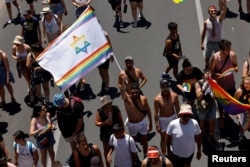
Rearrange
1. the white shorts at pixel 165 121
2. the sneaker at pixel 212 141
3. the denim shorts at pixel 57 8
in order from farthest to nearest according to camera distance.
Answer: the denim shorts at pixel 57 8 → the sneaker at pixel 212 141 → the white shorts at pixel 165 121

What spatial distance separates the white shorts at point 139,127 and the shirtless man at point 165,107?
0.24 meters

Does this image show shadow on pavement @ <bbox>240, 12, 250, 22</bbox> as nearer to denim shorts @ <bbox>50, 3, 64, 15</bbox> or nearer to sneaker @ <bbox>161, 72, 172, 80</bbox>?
sneaker @ <bbox>161, 72, 172, 80</bbox>

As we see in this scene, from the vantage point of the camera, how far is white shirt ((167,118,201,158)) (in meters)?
9.54

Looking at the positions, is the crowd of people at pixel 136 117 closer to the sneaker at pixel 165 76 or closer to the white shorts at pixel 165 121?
the white shorts at pixel 165 121

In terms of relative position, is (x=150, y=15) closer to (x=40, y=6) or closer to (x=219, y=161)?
(x=40, y=6)

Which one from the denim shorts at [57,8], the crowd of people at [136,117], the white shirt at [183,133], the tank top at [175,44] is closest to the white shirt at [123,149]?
the crowd of people at [136,117]

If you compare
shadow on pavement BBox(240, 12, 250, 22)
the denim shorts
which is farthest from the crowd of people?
the denim shorts

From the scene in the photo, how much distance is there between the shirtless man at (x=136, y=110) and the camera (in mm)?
10216

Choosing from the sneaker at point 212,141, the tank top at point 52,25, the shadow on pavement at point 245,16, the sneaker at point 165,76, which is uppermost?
the tank top at point 52,25

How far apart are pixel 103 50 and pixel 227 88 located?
2703mm

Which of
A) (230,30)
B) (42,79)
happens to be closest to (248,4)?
(230,30)

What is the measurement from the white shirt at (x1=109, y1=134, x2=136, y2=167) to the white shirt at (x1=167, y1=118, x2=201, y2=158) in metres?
0.68

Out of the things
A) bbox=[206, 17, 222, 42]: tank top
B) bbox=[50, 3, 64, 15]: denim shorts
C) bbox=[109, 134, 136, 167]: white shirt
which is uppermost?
bbox=[50, 3, 64, 15]: denim shorts

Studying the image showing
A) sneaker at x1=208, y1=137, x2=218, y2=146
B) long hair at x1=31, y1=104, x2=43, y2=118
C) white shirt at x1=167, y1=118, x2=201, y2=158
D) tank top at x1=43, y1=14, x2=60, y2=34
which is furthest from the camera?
tank top at x1=43, y1=14, x2=60, y2=34
